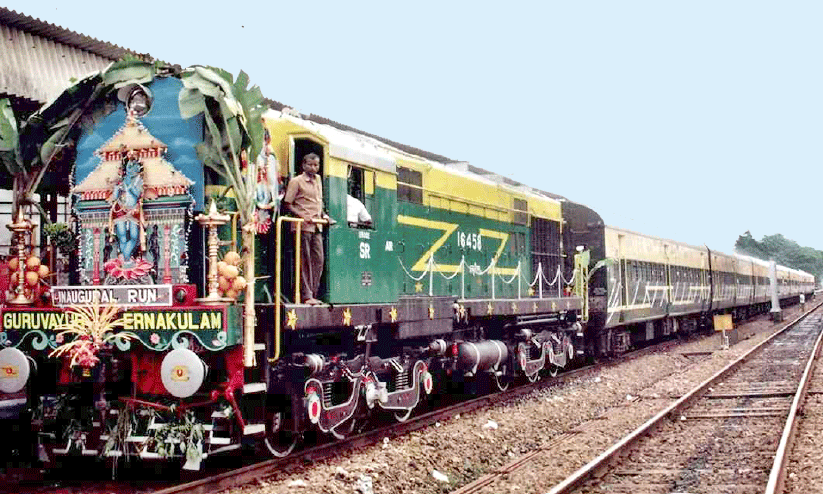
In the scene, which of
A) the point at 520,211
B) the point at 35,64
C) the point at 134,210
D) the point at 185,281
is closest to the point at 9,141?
the point at 134,210

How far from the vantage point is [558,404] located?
1288 centimetres

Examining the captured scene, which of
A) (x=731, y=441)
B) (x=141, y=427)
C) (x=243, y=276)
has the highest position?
(x=243, y=276)

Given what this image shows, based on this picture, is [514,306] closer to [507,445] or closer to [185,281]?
[507,445]

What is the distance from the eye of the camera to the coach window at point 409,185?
11031 millimetres

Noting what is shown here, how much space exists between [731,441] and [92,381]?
6952 mm

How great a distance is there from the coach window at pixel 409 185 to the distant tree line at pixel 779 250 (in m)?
125

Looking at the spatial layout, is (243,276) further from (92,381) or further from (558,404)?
(558,404)

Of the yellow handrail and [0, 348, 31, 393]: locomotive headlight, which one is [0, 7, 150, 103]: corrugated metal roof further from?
the yellow handrail

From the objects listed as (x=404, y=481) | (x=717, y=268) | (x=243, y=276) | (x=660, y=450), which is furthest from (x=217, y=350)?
(x=717, y=268)

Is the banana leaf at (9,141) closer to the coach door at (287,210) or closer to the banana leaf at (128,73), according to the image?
the banana leaf at (128,73)

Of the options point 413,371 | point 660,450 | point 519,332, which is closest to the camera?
point 660,450

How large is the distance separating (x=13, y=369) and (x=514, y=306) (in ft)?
25.9

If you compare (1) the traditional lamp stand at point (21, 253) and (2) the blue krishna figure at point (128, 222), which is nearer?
(2) the blue krishna figure at point (128, 222)

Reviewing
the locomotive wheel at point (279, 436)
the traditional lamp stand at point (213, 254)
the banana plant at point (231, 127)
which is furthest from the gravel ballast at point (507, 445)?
the banana plant at point (231, 127)
